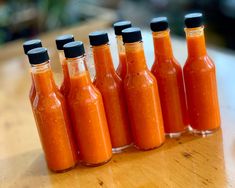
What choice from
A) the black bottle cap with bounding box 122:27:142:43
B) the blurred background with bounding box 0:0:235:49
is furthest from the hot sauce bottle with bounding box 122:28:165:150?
the blurred background with bounding box 0:0:235:49

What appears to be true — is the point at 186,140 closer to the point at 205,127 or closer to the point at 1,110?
the point at 205,127

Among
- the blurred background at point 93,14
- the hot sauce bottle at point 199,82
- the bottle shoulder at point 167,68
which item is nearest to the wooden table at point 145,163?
the hot sauce bottle at point 199,82

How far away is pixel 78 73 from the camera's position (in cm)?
98

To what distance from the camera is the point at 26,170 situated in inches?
43.6

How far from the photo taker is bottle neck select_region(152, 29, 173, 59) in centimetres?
103

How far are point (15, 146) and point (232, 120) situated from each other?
2.00 ft

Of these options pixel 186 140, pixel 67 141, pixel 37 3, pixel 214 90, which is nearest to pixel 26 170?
pixel 67 141

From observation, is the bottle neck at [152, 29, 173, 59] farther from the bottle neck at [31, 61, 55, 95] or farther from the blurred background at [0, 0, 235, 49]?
the blurred background at [0, 0, 235, 49]

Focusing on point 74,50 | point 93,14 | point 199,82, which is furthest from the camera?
point 93,14

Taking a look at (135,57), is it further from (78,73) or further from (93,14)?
(93,14)

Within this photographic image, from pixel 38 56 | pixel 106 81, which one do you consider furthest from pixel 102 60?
pixel 38 56

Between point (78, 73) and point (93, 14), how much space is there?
6.94ft

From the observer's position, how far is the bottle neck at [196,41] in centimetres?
103

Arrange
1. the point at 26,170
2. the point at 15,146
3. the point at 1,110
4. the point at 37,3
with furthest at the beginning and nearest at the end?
the point at 37,3 < the point at 1,110 < the point at 15,146 < the point at 26,170
